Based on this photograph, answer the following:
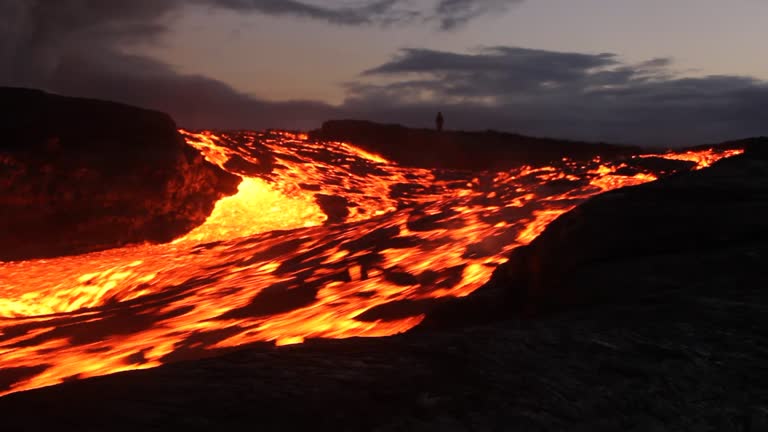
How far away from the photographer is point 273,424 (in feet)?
4.58

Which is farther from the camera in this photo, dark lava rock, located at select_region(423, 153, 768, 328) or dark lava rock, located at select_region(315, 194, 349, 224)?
dark lava rock, located at select_region(315, 194, 349, 224)

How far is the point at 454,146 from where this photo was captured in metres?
16.4

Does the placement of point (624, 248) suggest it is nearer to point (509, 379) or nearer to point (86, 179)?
point (509, 379)

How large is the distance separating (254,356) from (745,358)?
1187mm

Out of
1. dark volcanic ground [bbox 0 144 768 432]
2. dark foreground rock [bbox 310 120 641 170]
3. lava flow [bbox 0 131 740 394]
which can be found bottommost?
lava flow [bbox 0 131 740 394]

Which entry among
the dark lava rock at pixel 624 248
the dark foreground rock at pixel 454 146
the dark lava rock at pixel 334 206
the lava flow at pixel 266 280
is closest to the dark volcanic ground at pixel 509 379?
the dark lava rock at pixel 624 248

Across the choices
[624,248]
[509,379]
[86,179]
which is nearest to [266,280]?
[624,248]

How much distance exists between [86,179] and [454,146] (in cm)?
841

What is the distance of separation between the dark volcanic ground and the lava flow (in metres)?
1.54

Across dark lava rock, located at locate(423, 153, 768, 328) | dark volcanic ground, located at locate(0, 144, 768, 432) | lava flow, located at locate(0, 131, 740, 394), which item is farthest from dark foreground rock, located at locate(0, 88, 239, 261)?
dark volcanic ground, located at locate(0, 144, 768, 432)

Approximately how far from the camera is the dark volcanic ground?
1424 millimetres

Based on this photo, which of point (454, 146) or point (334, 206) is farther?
point (454, 146)

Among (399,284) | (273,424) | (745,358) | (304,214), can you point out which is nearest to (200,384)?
(273,424)

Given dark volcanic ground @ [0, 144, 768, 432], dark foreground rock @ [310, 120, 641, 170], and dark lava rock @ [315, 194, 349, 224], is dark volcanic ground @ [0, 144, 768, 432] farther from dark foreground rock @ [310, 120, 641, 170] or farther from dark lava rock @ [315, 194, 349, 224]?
dark foreground rock @ [310, 120, 641, 170]
